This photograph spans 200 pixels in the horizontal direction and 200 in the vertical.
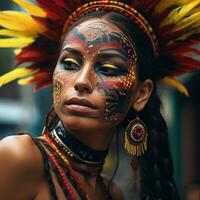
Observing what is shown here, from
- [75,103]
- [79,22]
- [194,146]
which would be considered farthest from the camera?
[194,146]

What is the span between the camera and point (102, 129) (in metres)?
4.20

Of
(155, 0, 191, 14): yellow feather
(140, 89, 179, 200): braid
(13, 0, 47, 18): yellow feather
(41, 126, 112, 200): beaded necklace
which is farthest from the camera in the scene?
(140, 89, 179, 200): braid

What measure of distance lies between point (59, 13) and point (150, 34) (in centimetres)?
56

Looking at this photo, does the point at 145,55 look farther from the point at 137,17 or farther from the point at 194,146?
the point at 194,146

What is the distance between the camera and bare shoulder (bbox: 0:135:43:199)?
3.80 meters

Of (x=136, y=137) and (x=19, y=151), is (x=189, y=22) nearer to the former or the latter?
(x=136, y=137)

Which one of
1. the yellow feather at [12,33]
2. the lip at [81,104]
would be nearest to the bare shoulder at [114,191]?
the lip at [81,104]

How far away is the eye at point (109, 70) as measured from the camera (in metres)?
4.20

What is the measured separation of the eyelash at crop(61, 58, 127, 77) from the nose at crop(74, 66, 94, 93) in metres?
0.06

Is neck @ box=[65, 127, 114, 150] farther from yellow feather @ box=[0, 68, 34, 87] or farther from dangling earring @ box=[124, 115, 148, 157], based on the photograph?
yellow feather @ box=[0, 68, 34, 87]

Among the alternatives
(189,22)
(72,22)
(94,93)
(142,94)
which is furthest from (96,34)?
(189,22)

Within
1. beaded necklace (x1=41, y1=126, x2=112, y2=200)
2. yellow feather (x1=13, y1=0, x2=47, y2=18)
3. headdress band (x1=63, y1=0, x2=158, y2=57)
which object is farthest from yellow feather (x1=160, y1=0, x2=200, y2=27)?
beaded necklace (x1=41, y1=126, x2=112, y2=200)

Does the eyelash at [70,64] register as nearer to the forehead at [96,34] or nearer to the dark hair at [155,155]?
the forehead at [96,34]

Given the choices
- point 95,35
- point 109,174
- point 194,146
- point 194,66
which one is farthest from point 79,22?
point 194,146
